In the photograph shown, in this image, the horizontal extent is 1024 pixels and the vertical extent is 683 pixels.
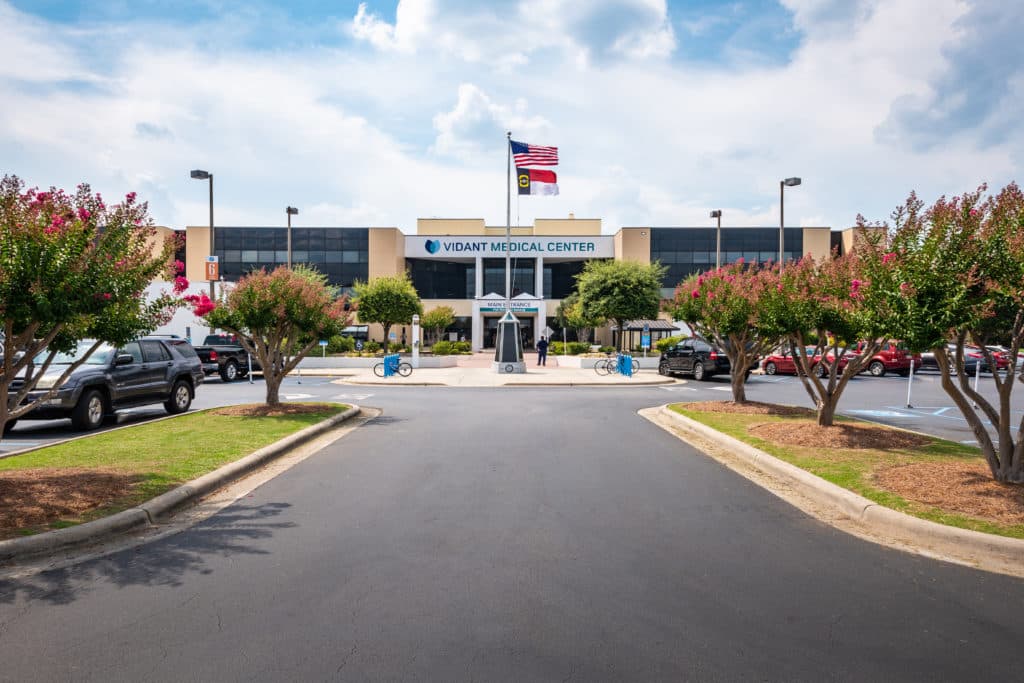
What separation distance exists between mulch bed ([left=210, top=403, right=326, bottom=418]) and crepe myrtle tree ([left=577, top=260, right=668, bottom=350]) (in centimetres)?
2786

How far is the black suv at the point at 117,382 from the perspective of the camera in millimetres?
12023

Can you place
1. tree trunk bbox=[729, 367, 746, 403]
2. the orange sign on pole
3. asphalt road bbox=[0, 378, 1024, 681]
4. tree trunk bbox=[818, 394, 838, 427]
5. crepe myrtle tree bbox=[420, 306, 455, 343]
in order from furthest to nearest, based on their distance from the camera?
crepe myrtle tree bbox=[420, 306, 455, 343] < the orange sign on pole < tree trunk bbox=[729, 367, 746, 403] < tree trunk bbox=[818, 394, 838, 427] < asphalt road bbox=[0, 378, 1024, 681]

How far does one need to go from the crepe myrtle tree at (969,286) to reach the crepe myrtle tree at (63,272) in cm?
793

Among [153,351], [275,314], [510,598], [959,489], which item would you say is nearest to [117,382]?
[153,351]

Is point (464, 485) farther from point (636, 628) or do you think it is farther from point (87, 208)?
point (87, 208)

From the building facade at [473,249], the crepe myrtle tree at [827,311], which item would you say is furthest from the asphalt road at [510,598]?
the building facade at [473,249]

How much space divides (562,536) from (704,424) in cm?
745

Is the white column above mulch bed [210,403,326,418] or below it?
above

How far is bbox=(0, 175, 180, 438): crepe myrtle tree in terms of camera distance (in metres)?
6.27

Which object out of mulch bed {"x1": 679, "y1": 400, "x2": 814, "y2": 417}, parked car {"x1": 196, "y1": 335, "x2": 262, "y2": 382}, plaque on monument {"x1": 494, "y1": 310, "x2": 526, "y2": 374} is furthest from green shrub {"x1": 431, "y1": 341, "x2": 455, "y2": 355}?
mulch bed {"x1": 679, "y1": 400, "x2": 814, "y2": 417}

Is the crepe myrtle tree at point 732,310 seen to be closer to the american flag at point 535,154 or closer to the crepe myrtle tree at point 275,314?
the crepe myrtle tree at point 275,314

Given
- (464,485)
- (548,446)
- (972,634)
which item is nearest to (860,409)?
(548,446)

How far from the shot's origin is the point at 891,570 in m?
5.06

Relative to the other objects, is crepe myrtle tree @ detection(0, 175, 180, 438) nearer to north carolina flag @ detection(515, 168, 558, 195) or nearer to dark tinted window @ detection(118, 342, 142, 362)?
dark tinted window @ detection(118, 342, 142, 362)
